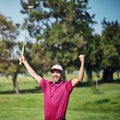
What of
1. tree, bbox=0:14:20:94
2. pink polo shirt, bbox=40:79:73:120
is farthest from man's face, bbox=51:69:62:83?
tree, bbox=0:14:20:94

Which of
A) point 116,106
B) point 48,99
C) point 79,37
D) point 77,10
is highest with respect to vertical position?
point 77,10

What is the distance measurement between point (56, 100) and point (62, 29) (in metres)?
73.4

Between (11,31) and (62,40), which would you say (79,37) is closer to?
(62,40)

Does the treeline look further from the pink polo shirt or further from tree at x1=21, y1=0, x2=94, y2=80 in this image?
→ the pink polo shirt

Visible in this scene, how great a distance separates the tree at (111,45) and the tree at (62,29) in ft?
18.6

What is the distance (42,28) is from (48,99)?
77.4 meters

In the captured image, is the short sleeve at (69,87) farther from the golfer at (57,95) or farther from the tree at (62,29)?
the tree at (62,29)

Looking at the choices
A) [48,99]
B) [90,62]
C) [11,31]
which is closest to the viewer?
[48,99]

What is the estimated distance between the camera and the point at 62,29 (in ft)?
264

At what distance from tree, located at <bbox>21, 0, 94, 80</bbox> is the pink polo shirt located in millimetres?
69452

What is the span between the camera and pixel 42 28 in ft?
277

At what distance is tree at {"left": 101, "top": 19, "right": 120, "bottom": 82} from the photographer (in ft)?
275

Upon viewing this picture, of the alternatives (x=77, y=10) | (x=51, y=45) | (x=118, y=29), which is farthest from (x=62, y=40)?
(x=118, y=29)

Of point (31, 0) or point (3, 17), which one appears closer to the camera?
point (3, 17)
